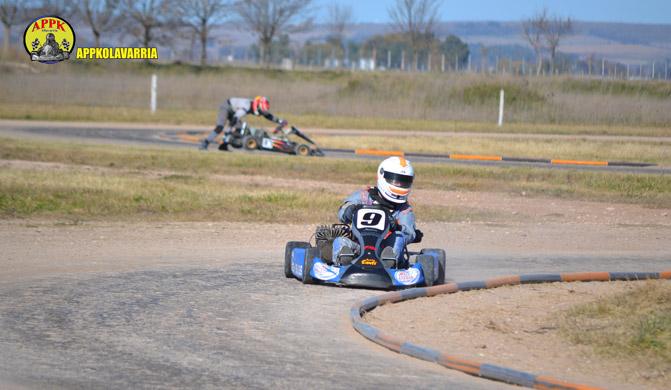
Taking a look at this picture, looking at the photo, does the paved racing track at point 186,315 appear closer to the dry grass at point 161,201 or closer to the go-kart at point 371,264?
the go-kart at point 371,264

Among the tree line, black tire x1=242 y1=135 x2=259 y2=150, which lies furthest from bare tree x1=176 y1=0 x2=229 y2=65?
black tire x1=242 y1=135 x2=259 y2=150

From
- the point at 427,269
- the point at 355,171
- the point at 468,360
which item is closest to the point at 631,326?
the point at 468,360

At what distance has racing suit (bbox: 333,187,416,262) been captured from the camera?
1062cm

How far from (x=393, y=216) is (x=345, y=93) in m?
43.8

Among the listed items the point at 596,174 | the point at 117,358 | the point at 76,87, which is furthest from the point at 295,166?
the point at 76,87

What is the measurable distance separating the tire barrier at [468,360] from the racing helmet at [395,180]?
1.18 m

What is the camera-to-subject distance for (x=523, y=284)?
36.2 feet

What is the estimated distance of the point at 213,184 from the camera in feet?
67.4

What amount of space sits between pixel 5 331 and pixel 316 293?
3288mm

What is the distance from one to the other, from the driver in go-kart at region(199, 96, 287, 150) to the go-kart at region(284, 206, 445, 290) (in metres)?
16.9

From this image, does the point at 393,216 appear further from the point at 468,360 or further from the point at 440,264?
the point at 468,360

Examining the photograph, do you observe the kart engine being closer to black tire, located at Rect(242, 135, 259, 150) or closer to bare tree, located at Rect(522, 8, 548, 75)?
black tire, located at Rect(242, 135, 259, 150)

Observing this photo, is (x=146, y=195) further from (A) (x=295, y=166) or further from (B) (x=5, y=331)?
(B) (x=5, y=331)

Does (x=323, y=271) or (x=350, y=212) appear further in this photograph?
(x=350, y=212)
